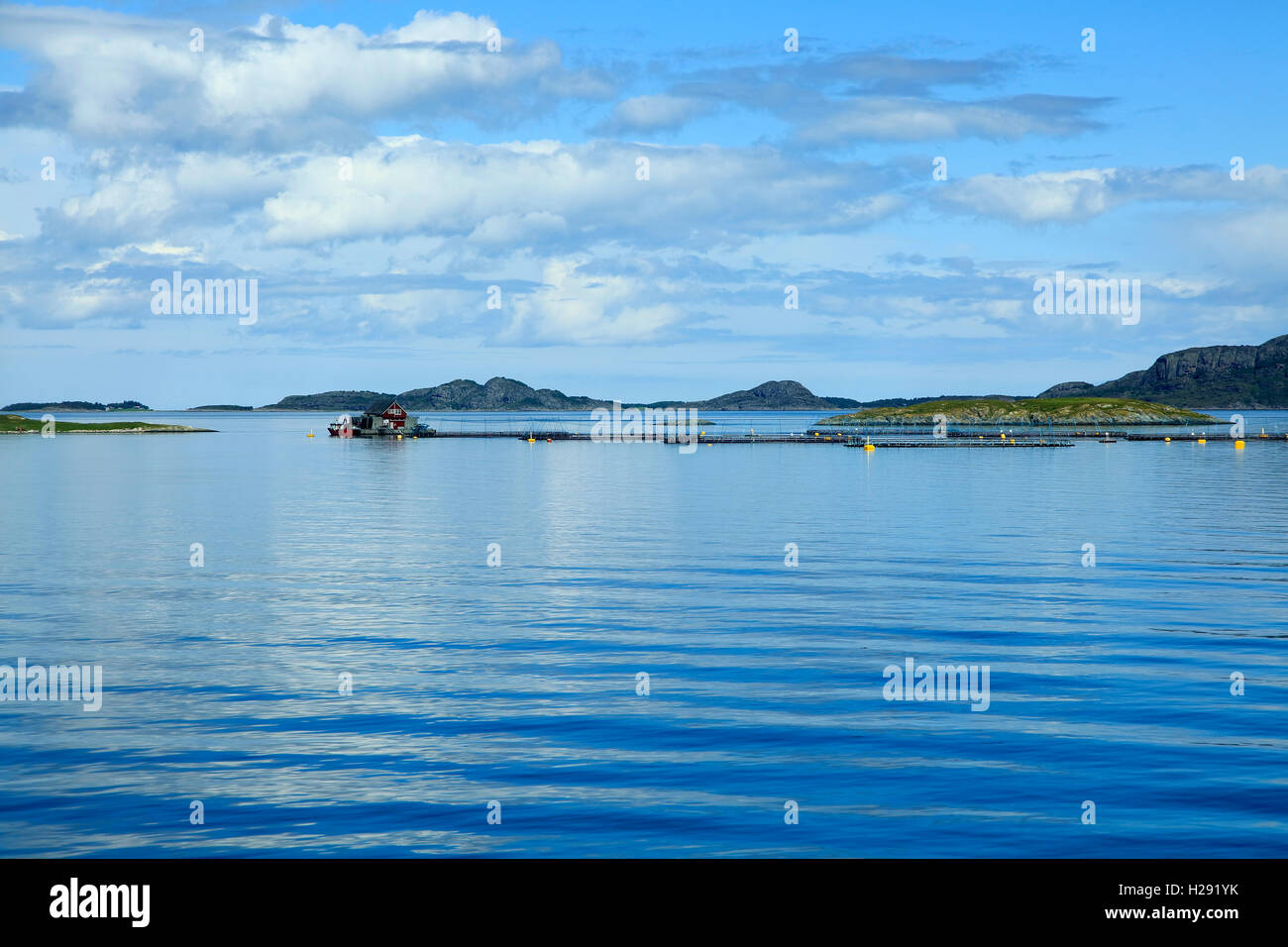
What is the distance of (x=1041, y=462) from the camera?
158875mm

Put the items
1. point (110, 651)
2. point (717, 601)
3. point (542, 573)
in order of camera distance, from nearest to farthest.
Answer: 1. point (110, 651)
2. point (717, 601)
3. point (542, 573)

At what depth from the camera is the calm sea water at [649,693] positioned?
1941 cm

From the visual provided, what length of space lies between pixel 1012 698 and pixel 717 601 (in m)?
16.4

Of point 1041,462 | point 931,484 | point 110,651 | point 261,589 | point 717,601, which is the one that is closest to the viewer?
point 110,651

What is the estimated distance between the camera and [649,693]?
28.7 m

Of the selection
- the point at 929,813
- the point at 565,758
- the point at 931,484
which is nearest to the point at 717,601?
the point at 565,758

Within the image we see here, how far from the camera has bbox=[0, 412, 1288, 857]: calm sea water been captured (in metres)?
19.4

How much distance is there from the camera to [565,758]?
2327cm

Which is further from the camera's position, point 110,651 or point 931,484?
point 931,484
